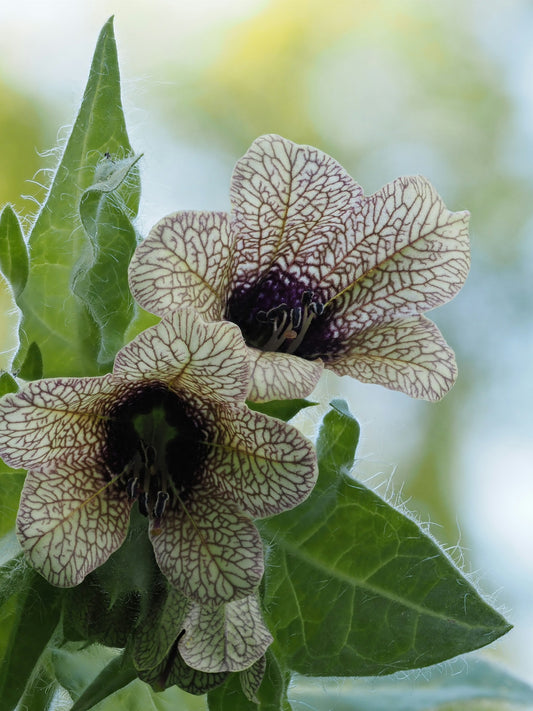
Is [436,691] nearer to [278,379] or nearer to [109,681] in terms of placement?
[109,681]

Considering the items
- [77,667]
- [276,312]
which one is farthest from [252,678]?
[276,312]

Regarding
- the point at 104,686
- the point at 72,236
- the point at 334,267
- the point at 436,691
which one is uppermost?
the point at 334,267

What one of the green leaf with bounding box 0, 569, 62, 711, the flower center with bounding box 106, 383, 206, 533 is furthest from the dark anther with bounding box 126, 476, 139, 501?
the green leaf with bounding box 0, 569, 62, 711

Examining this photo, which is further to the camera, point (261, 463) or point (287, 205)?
point (287, 205)

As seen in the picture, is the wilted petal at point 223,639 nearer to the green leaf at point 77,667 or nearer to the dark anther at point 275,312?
the green leaf at point 77,667

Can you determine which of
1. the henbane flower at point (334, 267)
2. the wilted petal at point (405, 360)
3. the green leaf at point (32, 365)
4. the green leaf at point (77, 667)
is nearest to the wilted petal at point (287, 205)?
the henbane flower at point (334, 267)

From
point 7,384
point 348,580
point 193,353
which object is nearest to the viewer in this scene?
point 193,353

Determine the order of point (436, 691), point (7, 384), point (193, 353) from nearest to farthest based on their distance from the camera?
point (193, 353)
point (7, 384)
point (436, 691)

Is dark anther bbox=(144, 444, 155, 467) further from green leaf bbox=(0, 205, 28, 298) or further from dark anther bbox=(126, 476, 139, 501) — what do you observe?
green leaf bbox=(0, 205, 28, 298)
